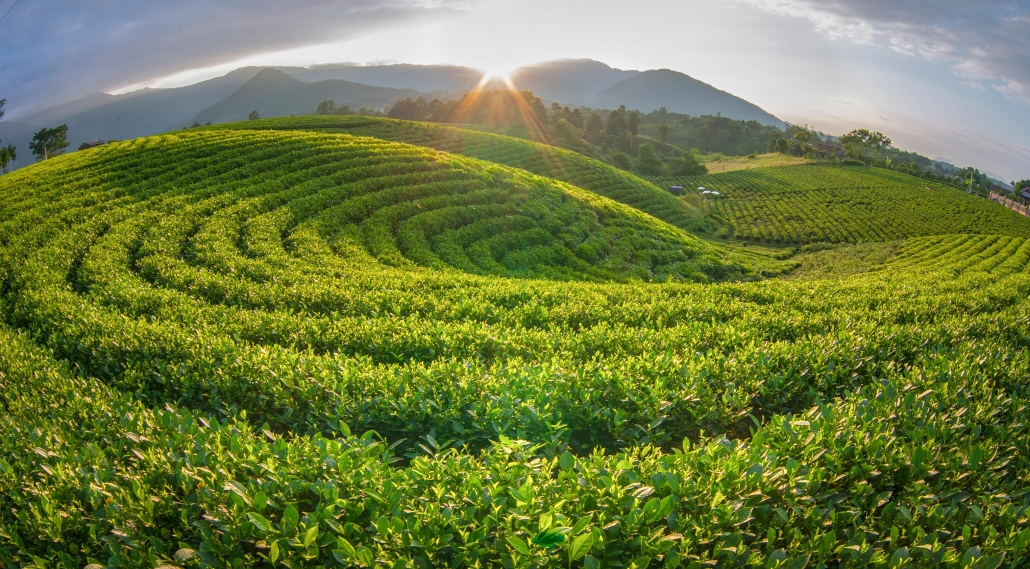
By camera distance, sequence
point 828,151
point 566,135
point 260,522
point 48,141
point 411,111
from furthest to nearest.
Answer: point 828,151
point 411,111
point 566,135
point 48,141
point 260,522

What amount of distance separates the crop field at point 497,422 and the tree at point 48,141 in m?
95.9

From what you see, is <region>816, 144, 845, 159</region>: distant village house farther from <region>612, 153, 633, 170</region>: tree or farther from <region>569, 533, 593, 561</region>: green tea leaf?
<region>569, 533, 593, 561</region>: green tea leaf

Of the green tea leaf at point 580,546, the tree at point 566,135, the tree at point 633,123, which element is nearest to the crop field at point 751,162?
the tree at point 633,123

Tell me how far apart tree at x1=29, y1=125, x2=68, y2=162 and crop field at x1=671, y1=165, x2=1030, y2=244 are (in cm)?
10205

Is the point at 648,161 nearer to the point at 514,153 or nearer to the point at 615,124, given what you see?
the point at 615,124

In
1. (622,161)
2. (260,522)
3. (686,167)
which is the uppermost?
(686,167)

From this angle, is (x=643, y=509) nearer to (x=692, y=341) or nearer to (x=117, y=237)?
(x=692, y=341)

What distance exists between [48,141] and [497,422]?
111277mm

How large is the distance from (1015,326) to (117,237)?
68.8ft

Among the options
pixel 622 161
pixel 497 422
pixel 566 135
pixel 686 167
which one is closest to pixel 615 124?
pixel 686 167

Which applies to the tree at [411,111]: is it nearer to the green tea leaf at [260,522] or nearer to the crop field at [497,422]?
the crop field at [497,422]

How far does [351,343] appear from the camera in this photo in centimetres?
792

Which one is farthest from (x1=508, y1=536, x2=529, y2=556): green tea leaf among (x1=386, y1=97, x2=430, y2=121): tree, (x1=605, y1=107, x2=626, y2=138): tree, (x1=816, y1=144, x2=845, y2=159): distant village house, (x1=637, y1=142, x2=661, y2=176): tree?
(x1=816, y1=144, x2=845, y2=159): distant village house

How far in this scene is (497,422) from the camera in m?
5.39
